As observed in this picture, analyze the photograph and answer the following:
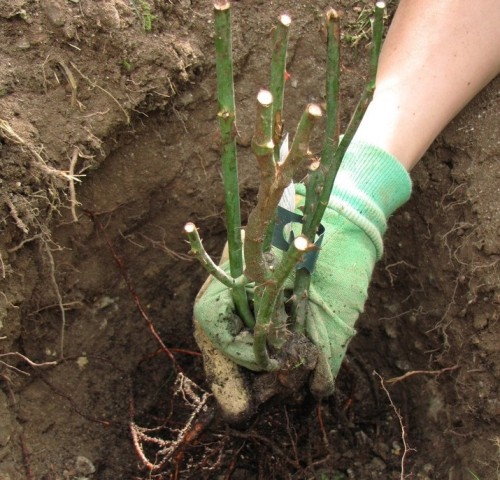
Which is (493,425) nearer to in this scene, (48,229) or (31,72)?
(48,229)

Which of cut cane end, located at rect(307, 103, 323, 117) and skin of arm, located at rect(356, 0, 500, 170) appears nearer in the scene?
cut cane end, located at rect(307, 103, 323, 117)

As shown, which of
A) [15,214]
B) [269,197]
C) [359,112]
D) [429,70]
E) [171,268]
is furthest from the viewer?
[171,268]

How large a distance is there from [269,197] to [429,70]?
2.40 ft

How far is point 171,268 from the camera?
1539 mm

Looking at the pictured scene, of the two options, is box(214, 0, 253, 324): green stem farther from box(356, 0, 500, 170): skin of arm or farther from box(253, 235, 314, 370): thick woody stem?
box(356, 0, 500, 170): skin of arm

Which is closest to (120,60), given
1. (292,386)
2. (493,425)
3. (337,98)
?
(337,98)

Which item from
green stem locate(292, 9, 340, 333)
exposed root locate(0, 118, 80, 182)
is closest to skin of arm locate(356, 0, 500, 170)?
green stem locate(292, 9, 340, 333)

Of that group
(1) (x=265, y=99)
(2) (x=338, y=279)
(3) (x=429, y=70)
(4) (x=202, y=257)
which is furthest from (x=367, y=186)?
(1) (x=265, y=99)

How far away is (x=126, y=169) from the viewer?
140 cm

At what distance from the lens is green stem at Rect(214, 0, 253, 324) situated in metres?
0.65

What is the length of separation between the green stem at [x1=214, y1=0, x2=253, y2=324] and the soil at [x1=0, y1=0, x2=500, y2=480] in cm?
34

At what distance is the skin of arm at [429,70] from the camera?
127cm

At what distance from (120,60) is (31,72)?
0.18 meters

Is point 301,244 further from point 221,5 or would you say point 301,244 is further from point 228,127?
point 221,5
